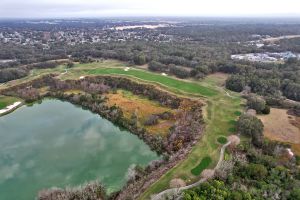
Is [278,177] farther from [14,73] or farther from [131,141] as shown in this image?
[14,73]

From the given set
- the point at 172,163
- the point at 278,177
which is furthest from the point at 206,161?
the point at 278,177

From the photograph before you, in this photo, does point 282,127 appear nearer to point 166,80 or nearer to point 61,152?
point 166,80

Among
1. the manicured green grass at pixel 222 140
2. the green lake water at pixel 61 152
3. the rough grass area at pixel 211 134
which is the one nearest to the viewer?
the rough grass area at pixel 211 134

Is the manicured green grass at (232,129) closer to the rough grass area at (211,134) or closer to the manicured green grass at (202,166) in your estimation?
the rough grass area at (211,134)

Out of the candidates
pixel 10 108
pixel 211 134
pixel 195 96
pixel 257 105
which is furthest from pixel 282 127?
pixel 10 108

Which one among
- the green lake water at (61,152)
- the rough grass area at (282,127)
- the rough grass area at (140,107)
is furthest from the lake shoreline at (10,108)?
the rough grass area at (282,127)

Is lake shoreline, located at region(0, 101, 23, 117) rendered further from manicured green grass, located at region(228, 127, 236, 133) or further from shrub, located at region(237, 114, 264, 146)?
shrub, located at region(237, 114, 264, 146)
